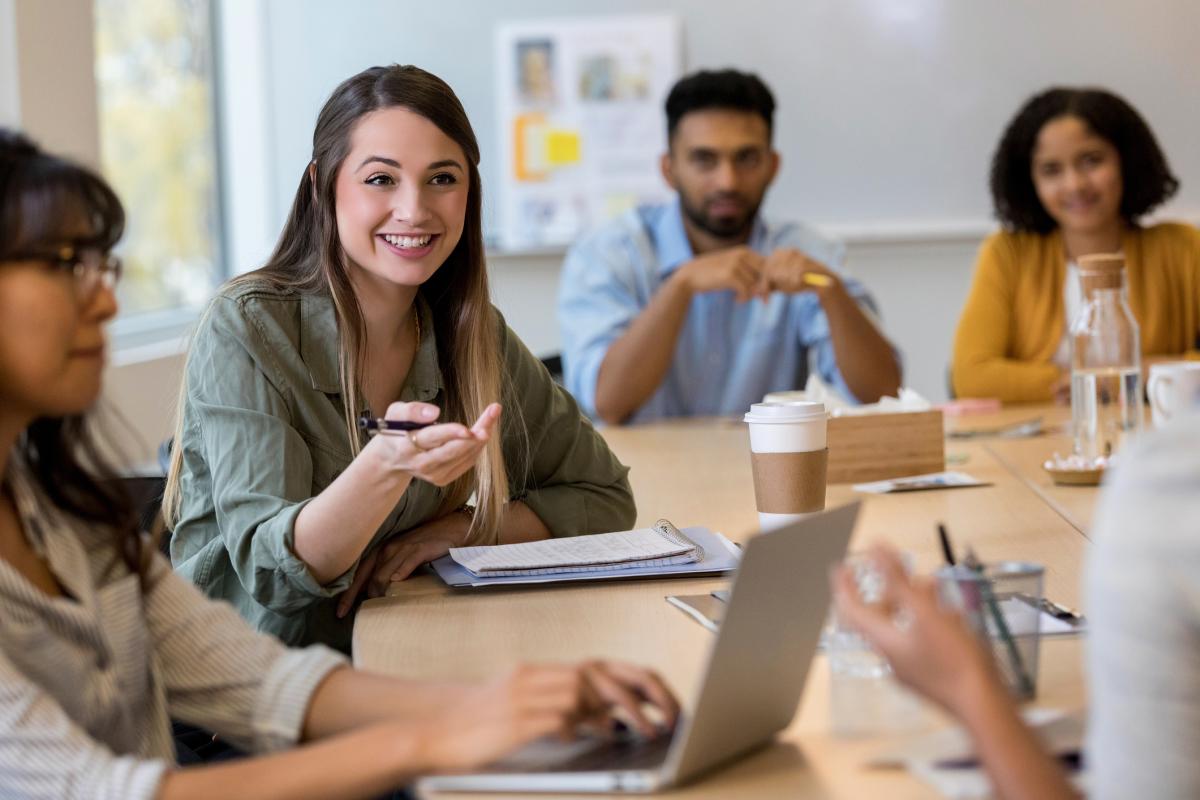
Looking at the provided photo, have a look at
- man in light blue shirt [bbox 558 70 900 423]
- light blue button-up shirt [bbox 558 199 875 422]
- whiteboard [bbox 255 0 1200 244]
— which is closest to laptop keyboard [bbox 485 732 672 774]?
man in light blue shirt [bbox 558 70 900 423]

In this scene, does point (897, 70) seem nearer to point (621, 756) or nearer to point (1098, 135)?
point (1098, 135)

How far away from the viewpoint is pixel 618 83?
4.77 m

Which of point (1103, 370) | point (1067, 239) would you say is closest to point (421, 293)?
point (1103, 370)

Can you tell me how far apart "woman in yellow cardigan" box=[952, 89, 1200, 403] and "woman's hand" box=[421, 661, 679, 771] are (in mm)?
2297

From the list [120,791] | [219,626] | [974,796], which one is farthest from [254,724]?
[974,796]

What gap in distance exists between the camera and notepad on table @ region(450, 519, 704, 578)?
154 cm

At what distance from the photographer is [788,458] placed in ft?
5.47

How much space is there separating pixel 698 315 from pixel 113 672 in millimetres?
2448

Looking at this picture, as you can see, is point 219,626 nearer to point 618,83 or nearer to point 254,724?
point 254,724

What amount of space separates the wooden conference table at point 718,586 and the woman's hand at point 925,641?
12cm

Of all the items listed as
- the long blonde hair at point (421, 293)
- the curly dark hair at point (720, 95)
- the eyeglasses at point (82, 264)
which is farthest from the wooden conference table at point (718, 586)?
the curly dark hair at point (720, 95)

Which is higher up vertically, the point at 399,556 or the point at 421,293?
the point at 421,293

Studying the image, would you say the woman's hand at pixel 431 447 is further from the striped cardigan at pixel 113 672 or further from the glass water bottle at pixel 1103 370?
the glass water bottle at pixel 1103 370

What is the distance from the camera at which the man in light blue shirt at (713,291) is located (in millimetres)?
3238
